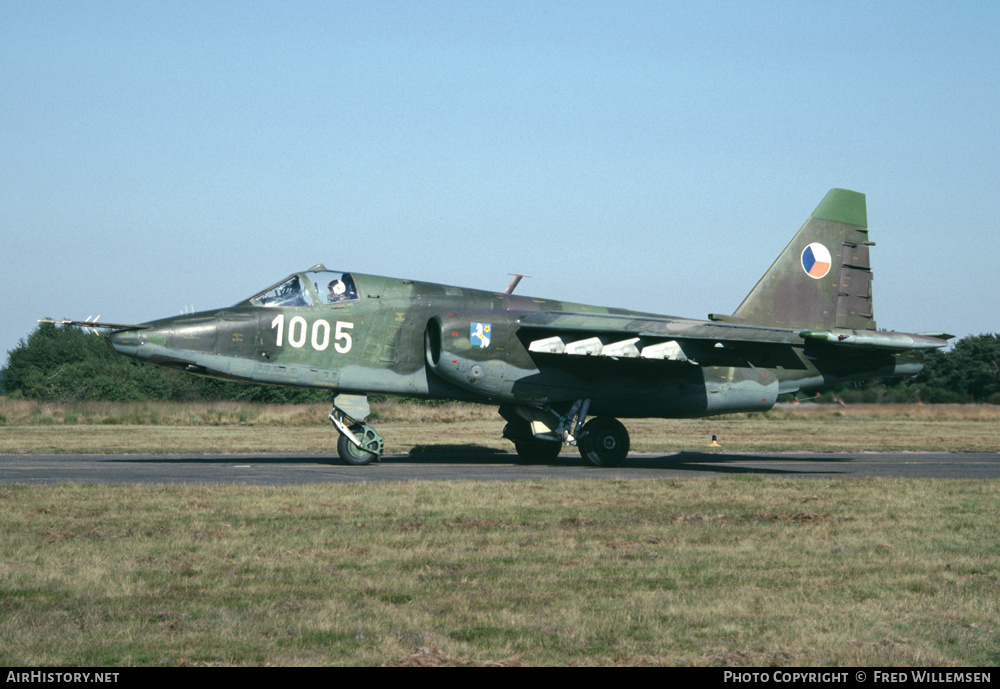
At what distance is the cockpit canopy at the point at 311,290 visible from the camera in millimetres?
17250

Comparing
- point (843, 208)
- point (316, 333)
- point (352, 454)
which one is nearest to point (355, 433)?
point (352, 454)

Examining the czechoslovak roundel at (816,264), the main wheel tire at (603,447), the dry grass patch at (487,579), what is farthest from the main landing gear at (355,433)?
the czechoslovak roundel at (816,264)

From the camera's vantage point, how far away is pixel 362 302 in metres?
17.7

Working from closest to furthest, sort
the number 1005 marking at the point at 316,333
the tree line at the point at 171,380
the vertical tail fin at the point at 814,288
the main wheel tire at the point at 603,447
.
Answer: the number 1005 marking at the point at 316,333 → the main wheel tire at the point at 603,447 → the vertical tail fin at the point at 814,288 → the tree line at the point at 171,380

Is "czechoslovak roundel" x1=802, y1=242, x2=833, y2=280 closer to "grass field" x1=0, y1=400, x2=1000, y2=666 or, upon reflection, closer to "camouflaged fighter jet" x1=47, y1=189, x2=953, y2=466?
"camouflaged fighter jet" x1=47, y1=189, x2=953, y2=466

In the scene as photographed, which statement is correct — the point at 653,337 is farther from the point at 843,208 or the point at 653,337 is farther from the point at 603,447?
the point at 843,208

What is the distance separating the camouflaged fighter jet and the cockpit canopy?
0.08 ft

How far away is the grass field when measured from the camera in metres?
5.50

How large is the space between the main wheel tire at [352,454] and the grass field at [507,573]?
469 centimetres

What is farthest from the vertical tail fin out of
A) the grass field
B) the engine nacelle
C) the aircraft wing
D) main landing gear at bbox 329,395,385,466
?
main landing gear at bbox 329,395,385,466

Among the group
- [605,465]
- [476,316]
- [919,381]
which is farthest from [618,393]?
[919,381]

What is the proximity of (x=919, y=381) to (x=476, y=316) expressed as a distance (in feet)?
106

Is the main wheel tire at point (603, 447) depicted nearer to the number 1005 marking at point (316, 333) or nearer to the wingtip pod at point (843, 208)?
the number 1005 marking at point (316, 333)
